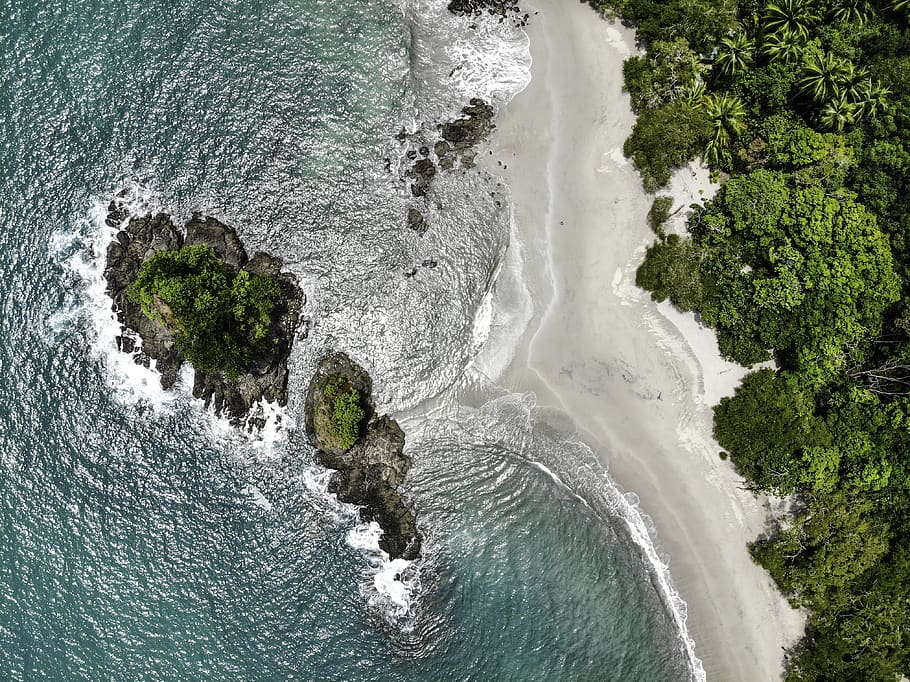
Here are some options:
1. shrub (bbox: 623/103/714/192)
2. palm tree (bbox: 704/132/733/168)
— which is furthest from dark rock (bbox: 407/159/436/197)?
palm tree (bbox: 704/132/733/168)

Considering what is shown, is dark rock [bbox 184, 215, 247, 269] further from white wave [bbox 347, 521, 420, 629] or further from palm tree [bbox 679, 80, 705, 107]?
palm tree [bbox 679, 80, 705, 107]

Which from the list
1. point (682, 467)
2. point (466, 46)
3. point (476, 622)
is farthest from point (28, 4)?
point (682, 467)

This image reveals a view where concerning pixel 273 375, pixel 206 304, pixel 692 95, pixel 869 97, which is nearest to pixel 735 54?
pixel 692 95

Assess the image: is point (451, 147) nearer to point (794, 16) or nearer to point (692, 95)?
point (692, 95)

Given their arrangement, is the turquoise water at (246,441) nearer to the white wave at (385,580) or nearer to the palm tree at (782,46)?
the white wave at (385,580)

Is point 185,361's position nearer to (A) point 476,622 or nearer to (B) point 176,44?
(B) point 176,44

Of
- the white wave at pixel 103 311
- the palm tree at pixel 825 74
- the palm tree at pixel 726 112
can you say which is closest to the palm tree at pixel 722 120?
the palm tree at pixel 726 112
